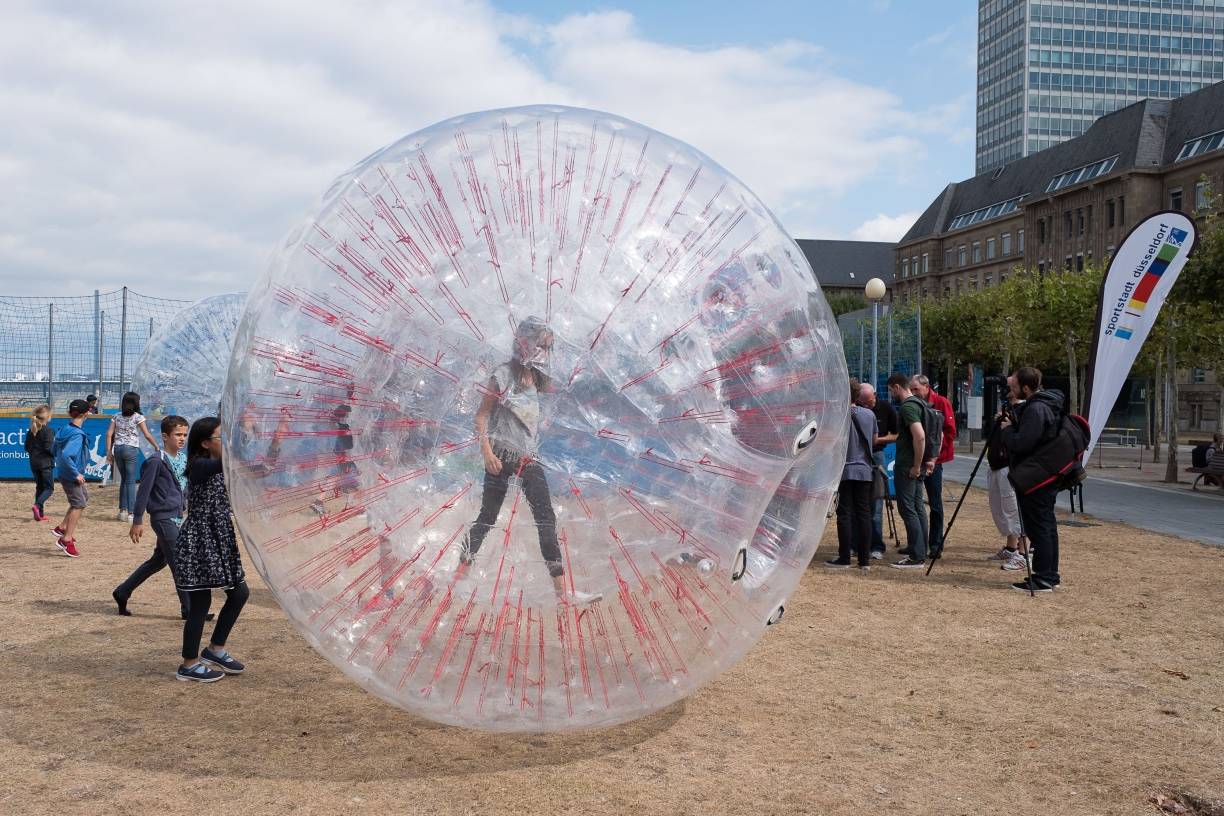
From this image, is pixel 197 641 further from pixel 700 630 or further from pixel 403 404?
pixel 700 630

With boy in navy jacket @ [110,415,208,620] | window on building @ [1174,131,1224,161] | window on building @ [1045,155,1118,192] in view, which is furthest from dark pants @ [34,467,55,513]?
window on building @ [1045,155,1118,192]

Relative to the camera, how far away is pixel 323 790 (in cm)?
395

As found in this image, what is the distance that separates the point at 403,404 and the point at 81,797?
200 cm

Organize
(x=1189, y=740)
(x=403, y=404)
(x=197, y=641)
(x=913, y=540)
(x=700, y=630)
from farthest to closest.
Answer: (x=913, y=540), (x=197, y=641), (x=1189, y=740), (x=700, y=630), (x=403, y=404)

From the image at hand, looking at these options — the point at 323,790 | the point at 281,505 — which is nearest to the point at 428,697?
the point at 323,790

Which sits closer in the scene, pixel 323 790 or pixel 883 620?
pixel 323 790

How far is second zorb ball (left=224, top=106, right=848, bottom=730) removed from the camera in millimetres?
3531

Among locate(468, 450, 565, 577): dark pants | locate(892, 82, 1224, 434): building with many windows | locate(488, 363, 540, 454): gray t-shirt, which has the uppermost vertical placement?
locate(892, 82, 1224, 434): building with many windows

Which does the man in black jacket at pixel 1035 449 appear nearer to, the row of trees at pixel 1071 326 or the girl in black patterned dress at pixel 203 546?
the girl in black patterned dress at pixel 203 546

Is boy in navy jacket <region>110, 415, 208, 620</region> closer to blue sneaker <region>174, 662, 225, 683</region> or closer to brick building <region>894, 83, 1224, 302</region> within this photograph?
blue sneaker <region>174, 662, 225, 683</region>

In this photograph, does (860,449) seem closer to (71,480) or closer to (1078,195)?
(71,480)

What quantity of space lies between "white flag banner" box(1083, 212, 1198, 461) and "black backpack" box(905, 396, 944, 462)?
2.11 metres

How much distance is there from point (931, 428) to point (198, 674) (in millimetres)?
6839

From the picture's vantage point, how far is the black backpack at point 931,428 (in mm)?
9453
